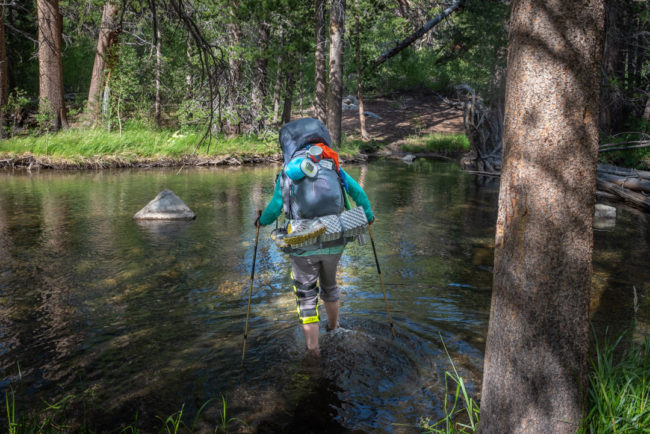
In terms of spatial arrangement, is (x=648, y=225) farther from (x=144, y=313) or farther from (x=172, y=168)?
(x=172, y=168)

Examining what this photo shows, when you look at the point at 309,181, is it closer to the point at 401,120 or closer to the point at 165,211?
the point at 165,211

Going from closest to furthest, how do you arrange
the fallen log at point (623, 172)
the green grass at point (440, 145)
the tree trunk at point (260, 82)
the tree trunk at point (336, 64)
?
the fallen log at point (623, 172) < the tree trunk at point (336, 64) < the tree trunk at point (260, 82) < the green grass at point (440, 145)

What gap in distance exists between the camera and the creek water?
3.72 m

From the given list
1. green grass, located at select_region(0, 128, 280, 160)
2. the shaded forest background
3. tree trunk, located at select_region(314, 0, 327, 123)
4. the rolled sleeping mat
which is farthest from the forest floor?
the rolled sleeping mat

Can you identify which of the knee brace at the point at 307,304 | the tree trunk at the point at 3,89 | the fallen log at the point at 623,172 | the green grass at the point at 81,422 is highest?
the tree trunk at the point at 3,89

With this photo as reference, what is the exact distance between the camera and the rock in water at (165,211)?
10.3m

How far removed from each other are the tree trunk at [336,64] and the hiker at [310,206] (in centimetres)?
1665

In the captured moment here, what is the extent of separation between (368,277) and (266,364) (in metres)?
2.60

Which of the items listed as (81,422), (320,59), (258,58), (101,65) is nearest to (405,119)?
(320,59)

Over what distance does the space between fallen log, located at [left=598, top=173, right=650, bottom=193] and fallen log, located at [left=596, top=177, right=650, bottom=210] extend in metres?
0.07

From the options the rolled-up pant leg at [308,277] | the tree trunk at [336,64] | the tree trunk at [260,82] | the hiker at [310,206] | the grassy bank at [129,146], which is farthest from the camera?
the tree trunk at [260,82]

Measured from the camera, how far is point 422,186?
15.1 metres

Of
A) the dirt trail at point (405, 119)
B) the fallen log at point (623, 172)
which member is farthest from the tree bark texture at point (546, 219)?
the dirt trail at point (405, 119)

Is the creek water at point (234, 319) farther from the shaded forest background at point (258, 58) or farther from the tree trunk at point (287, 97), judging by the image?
the tree trunk at point (287, 97)
